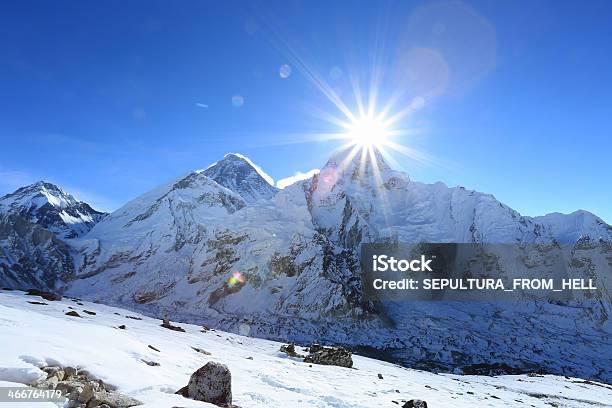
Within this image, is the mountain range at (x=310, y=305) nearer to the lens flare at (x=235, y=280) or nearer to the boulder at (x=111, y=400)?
the lens flare at (x=235, y=280)

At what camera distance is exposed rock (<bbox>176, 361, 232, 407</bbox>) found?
11258 mm

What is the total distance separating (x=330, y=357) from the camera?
107ft

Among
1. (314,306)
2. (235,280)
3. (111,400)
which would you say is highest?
(235,280)

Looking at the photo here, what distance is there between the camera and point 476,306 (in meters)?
194

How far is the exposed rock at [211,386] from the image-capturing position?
36.9 feet

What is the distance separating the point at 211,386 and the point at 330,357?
2263 centimetres

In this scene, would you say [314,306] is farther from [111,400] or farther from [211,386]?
[111,400]

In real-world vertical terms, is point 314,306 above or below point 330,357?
above

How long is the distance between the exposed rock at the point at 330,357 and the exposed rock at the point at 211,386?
21.1m

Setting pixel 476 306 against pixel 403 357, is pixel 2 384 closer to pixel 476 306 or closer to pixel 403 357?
pixel 403 357

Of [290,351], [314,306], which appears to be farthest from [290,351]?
[314,306]

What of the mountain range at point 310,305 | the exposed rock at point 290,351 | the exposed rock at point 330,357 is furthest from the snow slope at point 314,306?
the exposed rock at point 330,357

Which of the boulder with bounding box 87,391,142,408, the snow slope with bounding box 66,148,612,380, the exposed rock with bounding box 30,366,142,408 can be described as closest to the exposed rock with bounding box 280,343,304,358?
the exposed rock with bounding box 30,366,142,408

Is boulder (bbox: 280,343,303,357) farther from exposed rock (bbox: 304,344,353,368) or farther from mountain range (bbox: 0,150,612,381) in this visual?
mountain range (bbox: 0,150,612,381)
